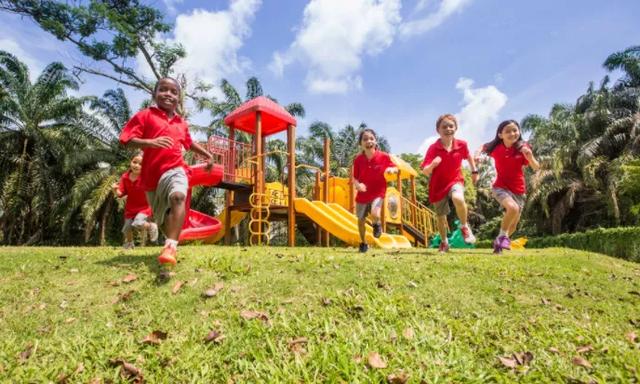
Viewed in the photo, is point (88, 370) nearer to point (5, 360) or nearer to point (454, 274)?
point (5, 360)

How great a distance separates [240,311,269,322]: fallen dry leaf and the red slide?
6.38 m

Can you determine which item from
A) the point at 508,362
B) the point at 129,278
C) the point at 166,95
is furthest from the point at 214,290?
the point at 508,362

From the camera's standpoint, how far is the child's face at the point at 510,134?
21.5 ft

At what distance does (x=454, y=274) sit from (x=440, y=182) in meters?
2.33

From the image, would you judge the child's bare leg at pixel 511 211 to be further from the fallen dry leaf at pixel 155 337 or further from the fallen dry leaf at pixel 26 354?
the fallen dry leaf at pixel 26 354

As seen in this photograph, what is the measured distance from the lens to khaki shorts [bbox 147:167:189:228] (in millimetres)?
4242

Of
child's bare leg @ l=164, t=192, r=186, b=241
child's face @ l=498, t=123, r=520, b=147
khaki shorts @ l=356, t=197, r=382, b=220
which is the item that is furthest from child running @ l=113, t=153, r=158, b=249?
child's face @ l=498, t=123, r=520, b=147

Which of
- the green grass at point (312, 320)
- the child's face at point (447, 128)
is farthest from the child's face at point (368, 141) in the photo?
the green grass at point (312, 320)

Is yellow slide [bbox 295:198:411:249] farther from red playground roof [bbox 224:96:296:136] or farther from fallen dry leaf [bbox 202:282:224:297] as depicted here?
fallen dry leaf [bbox 202:282:224:297]

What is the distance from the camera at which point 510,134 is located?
21.5 ft

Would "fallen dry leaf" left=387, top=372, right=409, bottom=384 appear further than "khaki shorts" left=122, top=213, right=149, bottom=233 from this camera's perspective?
No

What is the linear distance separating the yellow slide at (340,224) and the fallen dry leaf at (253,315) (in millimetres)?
6863

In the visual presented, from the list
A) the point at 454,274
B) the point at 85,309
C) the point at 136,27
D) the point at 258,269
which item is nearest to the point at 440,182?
the point at 454,274

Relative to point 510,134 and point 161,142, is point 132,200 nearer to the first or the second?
point 161,142
